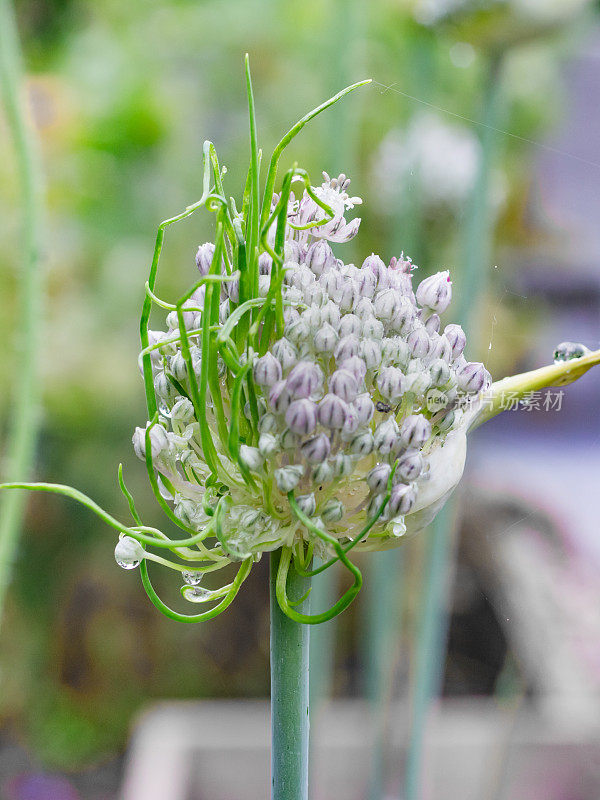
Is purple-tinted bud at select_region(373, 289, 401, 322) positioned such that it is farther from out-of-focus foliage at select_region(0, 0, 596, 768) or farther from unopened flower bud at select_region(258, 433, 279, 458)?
out-of-focus foliage at select_region(0, 0, 596, 768)

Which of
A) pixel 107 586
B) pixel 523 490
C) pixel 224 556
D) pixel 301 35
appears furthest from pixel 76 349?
pixel 224 556

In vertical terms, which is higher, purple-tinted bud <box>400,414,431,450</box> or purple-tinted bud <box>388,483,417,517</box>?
purple-tinted bud <box>400,414,431,450</box>

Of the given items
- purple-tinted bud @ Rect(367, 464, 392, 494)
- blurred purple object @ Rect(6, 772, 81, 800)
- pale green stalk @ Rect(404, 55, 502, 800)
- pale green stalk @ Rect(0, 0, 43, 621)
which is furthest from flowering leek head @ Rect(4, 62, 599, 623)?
blurred purple object @ Rect(6, 772, 81, 800)

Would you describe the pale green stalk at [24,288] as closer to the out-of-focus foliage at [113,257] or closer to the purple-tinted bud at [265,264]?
the purple-tinted bud at [265,264]

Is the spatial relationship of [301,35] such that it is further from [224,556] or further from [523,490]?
[224,556]

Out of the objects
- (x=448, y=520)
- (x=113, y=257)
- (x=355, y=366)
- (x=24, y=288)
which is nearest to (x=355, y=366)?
(x=355, y=366)

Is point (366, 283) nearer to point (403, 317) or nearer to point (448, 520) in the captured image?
point (403, 317)
